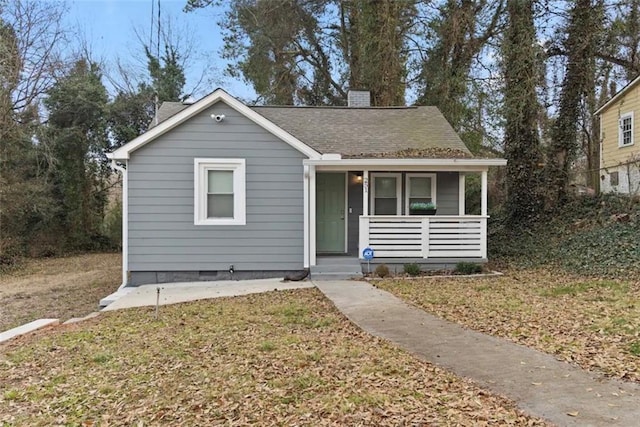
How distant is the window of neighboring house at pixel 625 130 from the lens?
16.9 metres

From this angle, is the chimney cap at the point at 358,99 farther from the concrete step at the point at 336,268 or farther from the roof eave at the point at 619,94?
the roof eave at the point at 619,94

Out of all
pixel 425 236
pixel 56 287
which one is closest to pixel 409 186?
pixel 425 236

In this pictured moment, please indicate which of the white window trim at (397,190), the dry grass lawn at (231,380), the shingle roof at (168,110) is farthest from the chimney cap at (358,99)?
the dry grass lawn at (231,380)

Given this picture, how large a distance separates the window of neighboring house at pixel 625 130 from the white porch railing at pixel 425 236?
35.0 ft

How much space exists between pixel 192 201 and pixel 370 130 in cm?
512

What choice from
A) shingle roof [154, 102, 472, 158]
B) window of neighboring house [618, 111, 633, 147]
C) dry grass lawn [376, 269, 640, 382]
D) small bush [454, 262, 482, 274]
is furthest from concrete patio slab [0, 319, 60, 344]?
window of neighboring house [618, 111, 633, 147]

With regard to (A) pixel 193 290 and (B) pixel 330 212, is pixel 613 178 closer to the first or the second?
(B) pixel 330 212

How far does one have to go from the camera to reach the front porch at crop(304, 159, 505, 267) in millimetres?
10016

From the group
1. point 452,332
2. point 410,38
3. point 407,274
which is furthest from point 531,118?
point 452,332

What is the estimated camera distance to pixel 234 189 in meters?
9.91

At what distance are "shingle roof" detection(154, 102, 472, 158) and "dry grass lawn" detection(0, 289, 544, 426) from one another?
573cm

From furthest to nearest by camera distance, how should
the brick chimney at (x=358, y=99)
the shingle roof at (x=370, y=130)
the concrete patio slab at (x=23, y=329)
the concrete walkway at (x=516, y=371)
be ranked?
the brick chimney at (x=358, y=99) < the shingle roof at (x=370, y=130) < the concrete patio slab at (x=23, y=329) < the concrete walkway at (x=516, y=371)

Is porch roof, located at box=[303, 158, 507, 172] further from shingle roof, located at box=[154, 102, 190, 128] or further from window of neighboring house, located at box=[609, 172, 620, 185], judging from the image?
window of neighboring house, located at box=[609, 172, 620, 185]

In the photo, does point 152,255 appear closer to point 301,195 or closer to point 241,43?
point 301,195
